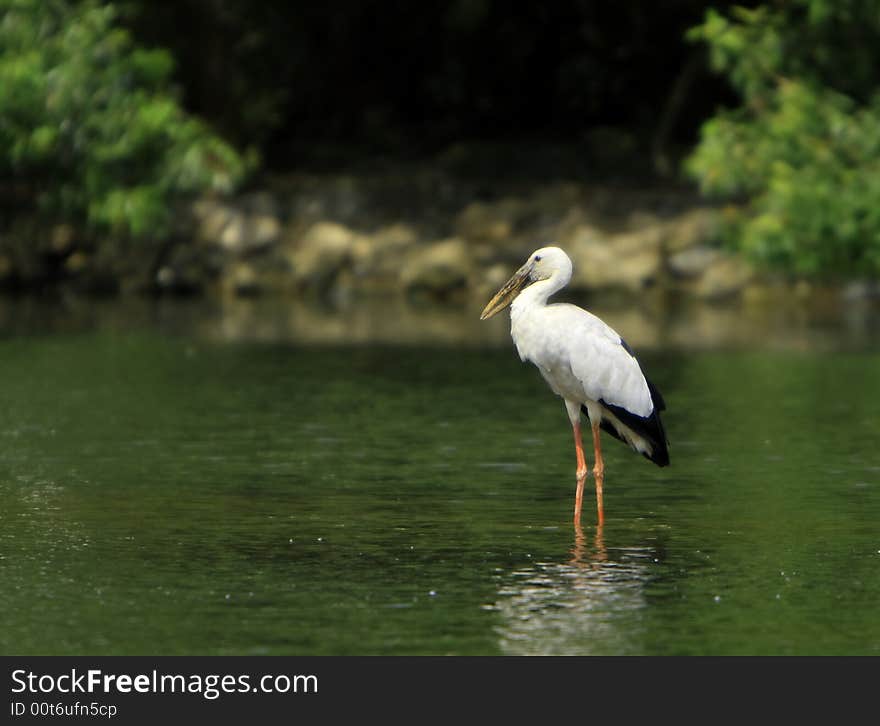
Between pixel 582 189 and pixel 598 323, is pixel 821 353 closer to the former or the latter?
pixel 598 323

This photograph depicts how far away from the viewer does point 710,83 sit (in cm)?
5316

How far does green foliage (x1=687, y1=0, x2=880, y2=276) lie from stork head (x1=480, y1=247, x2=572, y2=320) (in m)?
15.7

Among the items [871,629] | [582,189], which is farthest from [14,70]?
[871,629]

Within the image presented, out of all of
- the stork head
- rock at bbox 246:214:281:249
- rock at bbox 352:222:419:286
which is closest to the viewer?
the stork head

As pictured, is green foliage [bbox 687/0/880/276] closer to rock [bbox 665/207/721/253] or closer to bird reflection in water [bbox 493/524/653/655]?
rock [bbox 665/207/721/253]

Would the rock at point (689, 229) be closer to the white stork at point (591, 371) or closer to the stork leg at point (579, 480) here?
the stork leg at point (579, 480)

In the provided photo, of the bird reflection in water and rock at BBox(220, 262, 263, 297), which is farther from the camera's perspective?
rock at BBox(220, 262, 263, 297)

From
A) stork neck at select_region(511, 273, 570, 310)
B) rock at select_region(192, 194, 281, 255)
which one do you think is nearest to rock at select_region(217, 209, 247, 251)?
rock at select_region(192, 194, 281, 255)

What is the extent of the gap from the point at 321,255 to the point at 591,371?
35887 millimetres

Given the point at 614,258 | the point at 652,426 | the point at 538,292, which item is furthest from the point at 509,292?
the point at 614,258

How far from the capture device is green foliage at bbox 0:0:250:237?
39.0 meters

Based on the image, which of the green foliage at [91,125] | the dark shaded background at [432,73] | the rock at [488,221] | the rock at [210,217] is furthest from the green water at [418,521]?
the dark shaded background at [432,73]

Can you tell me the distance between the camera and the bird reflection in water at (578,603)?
11273mm

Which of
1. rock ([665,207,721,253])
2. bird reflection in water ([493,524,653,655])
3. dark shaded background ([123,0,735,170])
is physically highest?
dark shaded background ([123,0,735,170])
